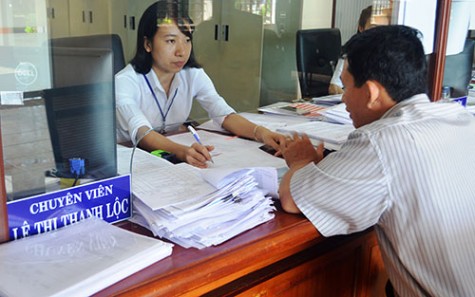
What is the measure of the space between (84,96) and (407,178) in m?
0.66

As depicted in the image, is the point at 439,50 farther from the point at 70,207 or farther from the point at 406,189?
the point at 70,207

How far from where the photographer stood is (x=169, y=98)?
2018mm

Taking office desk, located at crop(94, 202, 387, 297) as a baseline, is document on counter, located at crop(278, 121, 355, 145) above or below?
above

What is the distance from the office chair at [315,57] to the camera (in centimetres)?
284

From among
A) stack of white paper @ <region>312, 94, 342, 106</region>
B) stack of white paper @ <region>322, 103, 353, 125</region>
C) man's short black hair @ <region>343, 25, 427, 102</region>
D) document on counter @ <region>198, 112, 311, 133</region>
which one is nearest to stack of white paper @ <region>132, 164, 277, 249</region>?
man's short black hair @ <region>343, 25, 427, 102</region>

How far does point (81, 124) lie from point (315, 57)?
2125 millimetres

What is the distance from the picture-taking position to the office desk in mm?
813

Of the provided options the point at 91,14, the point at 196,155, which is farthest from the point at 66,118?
the point at 91,14

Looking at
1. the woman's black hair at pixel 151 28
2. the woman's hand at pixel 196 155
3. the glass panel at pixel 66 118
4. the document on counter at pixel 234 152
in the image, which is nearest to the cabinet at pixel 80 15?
the woman's black hair at pixel 151 28

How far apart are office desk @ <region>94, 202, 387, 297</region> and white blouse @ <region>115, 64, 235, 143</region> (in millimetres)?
761

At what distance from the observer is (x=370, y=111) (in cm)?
119

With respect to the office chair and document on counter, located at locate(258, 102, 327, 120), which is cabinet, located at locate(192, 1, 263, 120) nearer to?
the office chair

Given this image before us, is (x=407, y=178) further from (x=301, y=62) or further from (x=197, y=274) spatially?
(x=301, y=62)

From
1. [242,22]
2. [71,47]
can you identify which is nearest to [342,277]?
[71,47]
